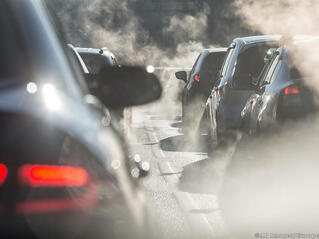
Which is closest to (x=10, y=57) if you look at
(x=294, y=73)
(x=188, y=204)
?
(x=294, y=73)

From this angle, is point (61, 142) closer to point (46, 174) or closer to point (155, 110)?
point (46, 174)

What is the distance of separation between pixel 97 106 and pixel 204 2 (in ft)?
225

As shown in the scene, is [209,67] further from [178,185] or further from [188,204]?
[188,204]

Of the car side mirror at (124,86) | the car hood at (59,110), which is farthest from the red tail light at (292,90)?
the car hood at (59,110)

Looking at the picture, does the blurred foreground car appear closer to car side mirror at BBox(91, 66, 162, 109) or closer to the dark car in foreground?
Result: car side mirror at BBox(91, 66, 162, 109)

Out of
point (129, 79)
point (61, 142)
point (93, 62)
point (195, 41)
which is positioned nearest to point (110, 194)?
point (61, 142)

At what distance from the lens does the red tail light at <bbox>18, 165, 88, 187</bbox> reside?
6.25 ft

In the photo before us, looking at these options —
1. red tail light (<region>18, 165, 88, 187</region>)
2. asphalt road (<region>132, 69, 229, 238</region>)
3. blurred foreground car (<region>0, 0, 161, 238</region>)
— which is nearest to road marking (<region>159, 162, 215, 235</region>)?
asphalt road (<region>132, 69, 229, 238</region>)

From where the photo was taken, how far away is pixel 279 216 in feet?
23.5

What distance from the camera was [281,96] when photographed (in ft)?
24.2

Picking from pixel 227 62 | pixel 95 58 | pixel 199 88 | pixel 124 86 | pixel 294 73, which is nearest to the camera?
pixel 124 86

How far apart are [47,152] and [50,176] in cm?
5

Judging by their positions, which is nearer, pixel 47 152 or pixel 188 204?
pixel 47 152

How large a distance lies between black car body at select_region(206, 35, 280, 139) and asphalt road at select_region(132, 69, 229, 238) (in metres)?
0.61
